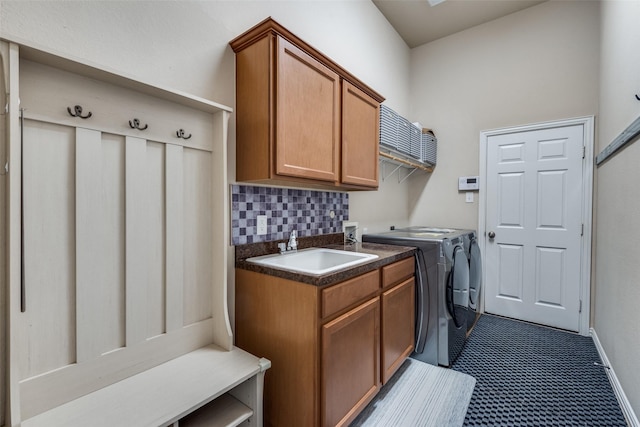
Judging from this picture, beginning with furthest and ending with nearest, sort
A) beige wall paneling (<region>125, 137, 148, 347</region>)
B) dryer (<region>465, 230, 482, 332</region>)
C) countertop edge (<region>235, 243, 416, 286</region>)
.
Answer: dryer (<region>465, 230, 482, 332</region>)
countertop edge (<region>235, 243, 416, 286</region>)
beige wall paneling (<region>125, 137, 148, 347</region>)

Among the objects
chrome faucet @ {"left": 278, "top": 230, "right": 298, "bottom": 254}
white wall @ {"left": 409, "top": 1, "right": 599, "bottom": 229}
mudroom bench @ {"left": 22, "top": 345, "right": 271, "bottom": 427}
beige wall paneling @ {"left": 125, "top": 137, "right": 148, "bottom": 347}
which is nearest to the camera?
mudroom bench @ {"left": 22, "top": 345, "right": 271, "bottom": 427}

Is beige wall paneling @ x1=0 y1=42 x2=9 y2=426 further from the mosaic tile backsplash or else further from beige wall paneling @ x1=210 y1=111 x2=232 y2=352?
the mosaic tile backsplash

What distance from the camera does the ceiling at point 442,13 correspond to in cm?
278

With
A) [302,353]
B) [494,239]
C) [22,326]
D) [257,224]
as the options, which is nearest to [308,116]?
[257,224]

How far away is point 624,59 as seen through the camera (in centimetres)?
174

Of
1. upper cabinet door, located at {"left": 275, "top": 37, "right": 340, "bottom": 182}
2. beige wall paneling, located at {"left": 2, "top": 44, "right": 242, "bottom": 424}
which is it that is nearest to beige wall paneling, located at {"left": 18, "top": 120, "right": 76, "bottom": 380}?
beige wall paneling, located at {"left": 2, "top": 44, "right": 242, "bottom": 424}

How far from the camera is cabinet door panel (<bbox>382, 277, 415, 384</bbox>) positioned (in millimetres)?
1667

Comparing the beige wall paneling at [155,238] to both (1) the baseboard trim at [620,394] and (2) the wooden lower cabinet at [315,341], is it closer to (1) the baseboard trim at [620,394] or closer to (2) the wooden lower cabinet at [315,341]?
(2) the wooden lower cabinet at [315,341]

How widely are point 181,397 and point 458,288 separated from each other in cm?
196

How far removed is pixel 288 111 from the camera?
143cm

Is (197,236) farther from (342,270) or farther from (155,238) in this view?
(342,270)

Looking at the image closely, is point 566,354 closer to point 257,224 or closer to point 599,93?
point 599,93

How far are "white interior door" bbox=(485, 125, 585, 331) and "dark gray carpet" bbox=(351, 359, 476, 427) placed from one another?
1.48 metres

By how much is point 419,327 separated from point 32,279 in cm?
215
